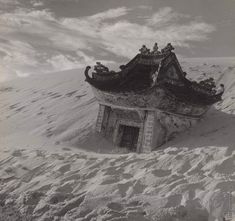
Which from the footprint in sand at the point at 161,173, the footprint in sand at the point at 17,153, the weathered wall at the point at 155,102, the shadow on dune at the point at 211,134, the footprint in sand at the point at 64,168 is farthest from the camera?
the footprint in sand at the point at 17,153

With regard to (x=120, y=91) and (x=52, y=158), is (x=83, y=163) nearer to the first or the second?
(x=52, y=158)

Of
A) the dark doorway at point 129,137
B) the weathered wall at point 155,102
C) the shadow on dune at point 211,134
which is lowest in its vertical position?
the dark doorway at point 129,137

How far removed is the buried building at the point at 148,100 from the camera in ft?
38.7

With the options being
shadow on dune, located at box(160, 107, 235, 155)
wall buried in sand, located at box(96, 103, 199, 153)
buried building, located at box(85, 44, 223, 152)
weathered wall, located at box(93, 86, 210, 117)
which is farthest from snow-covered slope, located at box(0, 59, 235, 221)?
weathered wall, located at box(93, 86, 210, 117)

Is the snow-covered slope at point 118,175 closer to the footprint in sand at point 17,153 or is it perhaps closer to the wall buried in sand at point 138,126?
the footprint in sand at point 17,153

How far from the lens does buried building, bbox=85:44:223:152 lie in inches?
465

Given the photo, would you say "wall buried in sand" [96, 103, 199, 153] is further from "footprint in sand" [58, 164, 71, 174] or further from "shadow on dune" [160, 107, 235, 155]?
"footprint in sand" [58, 164, 71, 174]

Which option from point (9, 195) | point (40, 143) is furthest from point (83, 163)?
point (40, 143)

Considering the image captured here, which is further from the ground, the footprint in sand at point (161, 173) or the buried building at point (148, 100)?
the buried building at point (148, 100)

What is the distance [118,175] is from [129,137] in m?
3.91

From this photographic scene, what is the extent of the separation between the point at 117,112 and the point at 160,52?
2509 millimetres

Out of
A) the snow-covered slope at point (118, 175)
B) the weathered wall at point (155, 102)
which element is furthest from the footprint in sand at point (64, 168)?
the weathered wall at point (155, 102)

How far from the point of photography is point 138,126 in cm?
1260

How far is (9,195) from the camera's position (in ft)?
29.5
